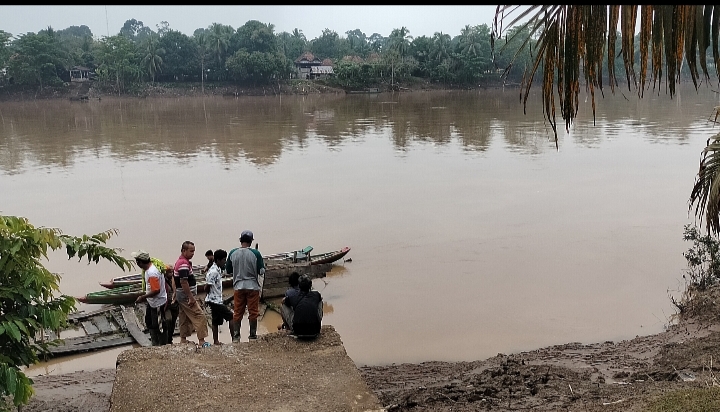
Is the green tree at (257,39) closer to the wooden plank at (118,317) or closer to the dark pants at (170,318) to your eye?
the wooden plank at (118,317)

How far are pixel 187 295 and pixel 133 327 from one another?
2.60 m

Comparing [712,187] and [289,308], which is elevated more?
[712,187]

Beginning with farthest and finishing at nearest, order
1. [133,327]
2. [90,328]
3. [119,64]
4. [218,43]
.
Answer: [218,43] → [119,64] → [90,328] → [133,327]

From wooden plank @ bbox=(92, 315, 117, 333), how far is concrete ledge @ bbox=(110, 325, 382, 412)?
3.87 meters

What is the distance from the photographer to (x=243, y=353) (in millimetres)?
5852

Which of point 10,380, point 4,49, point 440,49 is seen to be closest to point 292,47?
point 440,49

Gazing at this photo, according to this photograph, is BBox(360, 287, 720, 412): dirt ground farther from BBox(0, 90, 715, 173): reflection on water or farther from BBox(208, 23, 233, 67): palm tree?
BBox(208, 23, 233, 67): palm tree

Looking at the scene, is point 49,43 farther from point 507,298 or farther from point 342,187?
point 507,298

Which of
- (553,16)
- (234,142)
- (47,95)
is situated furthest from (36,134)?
(553,16)

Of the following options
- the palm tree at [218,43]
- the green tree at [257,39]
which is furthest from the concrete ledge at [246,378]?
the green tree at [257,39]

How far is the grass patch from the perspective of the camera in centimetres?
387

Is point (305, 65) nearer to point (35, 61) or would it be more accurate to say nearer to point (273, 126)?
point (35, 61)

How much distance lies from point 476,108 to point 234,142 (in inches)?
943

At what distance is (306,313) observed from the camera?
5.98 m
